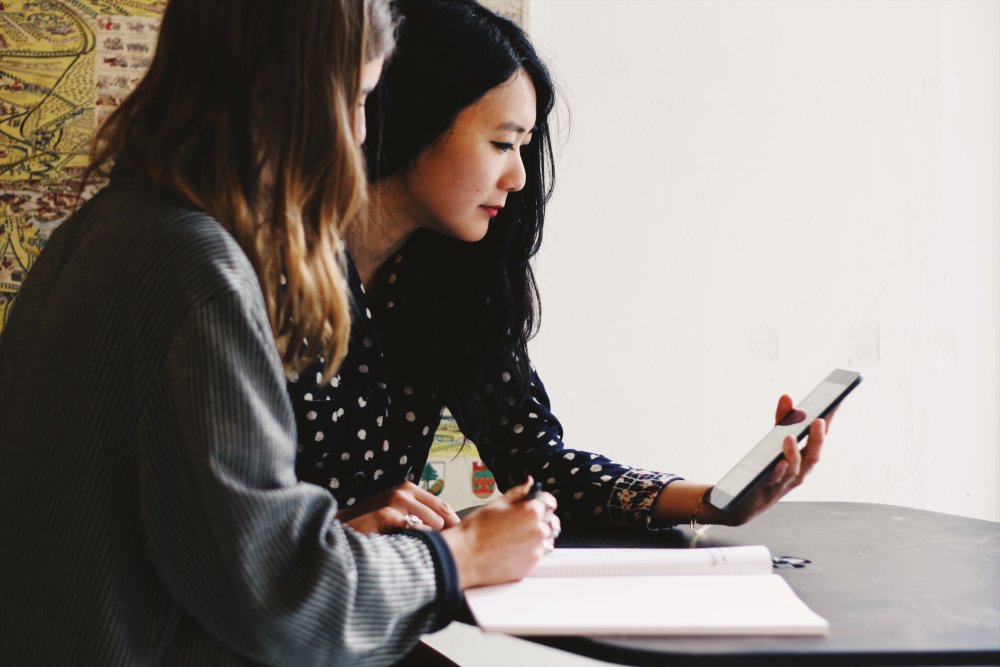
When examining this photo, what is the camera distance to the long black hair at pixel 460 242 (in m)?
1.32

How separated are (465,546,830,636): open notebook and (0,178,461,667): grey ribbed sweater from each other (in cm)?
11

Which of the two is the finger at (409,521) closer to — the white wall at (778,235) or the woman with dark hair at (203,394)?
the woman with dark hair at (203,394)

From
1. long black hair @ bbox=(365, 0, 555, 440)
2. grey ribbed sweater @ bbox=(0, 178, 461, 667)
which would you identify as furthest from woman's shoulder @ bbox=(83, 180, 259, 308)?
long black hair @ bbox=(365, 0, 555, 440)

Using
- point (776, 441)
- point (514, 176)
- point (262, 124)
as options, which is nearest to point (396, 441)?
point (514, 176)

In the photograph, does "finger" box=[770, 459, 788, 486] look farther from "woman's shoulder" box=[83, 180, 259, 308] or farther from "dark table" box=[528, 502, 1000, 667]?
"woman's shoulder" box=[83, 180, 259, 308]

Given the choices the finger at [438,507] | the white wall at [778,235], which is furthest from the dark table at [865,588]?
the white wall at [778,235]

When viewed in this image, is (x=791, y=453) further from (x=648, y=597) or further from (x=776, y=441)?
(x=648, y=597)

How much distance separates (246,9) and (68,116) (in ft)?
3.71

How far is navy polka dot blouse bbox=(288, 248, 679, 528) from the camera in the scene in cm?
123

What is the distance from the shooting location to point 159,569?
28.4 inches

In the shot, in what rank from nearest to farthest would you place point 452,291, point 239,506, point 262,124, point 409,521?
point 239,506 → point 262,124 → point 409,521 → point 452,291

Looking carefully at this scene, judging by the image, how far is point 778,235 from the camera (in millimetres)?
2033

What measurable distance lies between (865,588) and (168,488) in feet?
2.05

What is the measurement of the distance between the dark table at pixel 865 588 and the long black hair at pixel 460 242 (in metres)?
0.32
